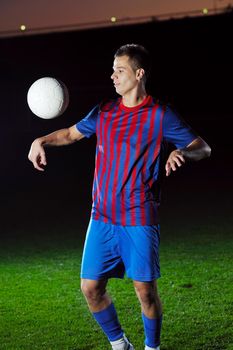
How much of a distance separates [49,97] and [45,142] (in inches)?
20.9

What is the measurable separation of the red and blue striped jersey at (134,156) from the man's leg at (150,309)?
16.0 inches

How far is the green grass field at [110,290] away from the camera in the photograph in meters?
4.77

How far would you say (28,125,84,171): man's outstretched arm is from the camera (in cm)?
405

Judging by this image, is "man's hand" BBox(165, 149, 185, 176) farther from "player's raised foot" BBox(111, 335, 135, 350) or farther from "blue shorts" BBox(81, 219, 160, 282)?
"player's raised foot" BBox(111, 335, 135, 350)

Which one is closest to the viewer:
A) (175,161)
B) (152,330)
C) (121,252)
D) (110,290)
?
(175,161)

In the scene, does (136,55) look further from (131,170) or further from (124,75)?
(131,170)

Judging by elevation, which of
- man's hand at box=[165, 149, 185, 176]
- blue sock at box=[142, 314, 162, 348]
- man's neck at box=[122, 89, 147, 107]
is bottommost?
blue sock at box=[142, 314, 162, 348]

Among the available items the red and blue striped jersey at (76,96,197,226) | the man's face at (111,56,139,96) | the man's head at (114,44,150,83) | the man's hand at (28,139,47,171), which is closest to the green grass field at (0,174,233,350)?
the red and blue striped jersey at (76,96,197,226)

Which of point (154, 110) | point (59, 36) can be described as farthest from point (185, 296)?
point (59, 36)

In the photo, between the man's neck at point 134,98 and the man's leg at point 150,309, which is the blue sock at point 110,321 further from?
the man's neck at point 134,98

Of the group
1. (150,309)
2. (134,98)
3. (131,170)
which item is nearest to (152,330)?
(150,309)

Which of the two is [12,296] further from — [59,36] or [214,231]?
[59,36]

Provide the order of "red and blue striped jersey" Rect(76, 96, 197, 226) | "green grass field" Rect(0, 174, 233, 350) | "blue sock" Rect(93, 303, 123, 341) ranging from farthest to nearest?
"green grass field" Rect(0, 174, 233, 350) → "blue sock" Rect(93, 303, 123, 341) → "red and blue striped jersey" Rect(76, 96, 197, 226)

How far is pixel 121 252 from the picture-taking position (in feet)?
13.1
